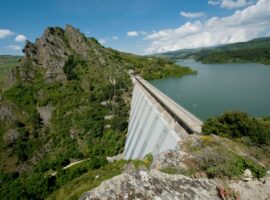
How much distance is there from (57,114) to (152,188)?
53.6m

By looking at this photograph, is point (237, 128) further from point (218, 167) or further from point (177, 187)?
point (177, 187)

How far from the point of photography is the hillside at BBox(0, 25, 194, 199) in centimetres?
3825

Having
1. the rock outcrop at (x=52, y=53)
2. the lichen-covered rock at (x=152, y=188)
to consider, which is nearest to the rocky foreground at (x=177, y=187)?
the lichen-covered rock at (x=152, y=188)

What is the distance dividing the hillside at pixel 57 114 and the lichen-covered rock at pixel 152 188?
94.6ft

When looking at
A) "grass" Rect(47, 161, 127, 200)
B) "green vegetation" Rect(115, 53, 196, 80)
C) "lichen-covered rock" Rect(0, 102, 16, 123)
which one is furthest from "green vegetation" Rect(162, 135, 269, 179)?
"green vegetation" Rect(115, 53, 196, 80)

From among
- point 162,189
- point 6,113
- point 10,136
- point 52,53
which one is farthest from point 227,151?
point 52,53

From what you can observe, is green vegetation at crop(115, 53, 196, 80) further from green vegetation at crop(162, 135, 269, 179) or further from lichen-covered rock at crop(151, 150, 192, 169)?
green vegetation at crop(162, 135, 269, 179)

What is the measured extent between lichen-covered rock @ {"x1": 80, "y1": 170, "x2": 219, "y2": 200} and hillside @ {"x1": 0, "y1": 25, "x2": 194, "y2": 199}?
28823mm

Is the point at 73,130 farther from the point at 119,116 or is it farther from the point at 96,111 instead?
the point at 119,116

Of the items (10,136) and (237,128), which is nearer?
(237,128)

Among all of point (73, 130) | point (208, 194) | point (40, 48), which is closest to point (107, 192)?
point (208, 194)

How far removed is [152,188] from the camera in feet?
16.3

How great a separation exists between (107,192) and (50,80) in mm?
64871

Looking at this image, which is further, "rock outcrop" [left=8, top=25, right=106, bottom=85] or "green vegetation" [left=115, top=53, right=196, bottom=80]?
"green vegetation" [left=115, top=53, right=196, bottom=80]
